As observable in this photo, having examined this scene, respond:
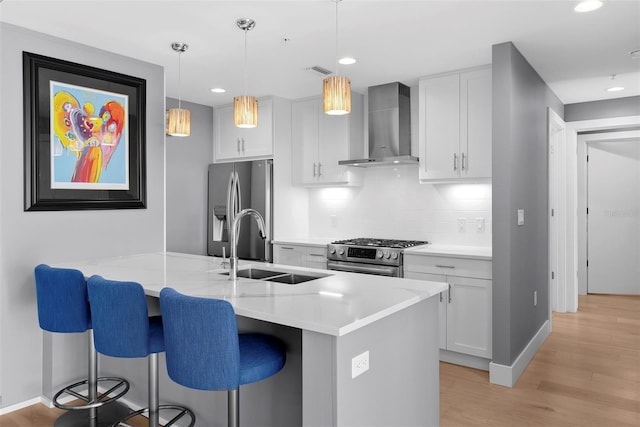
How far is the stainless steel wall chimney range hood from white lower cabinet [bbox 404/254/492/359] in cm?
107

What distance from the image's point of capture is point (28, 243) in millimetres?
2977

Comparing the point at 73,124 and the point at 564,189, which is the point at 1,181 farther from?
the point at 564,189

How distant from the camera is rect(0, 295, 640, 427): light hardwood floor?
283cm

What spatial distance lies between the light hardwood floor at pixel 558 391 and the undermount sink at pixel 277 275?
124 centimetres

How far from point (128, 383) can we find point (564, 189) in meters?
4.79

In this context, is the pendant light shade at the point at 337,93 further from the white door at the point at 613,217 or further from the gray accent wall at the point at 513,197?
the white door at the point at 613,217

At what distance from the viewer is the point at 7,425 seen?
275 centimetres

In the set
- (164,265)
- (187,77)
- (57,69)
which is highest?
(187,77)

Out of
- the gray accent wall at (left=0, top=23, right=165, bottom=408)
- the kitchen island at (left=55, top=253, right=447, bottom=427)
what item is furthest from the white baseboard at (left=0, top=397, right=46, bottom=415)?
the kitchen island at (left=55, top=253, right=447, bottom=427)

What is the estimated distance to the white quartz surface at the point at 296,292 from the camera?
1695mm

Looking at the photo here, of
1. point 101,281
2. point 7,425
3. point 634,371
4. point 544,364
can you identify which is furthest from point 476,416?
point 7,425

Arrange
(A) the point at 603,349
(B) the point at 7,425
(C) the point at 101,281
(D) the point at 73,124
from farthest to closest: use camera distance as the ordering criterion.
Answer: (A) the point at 603,349 → (D) the point at 73,124 → (B) the point at 7,425 → (C) the point at 101,281

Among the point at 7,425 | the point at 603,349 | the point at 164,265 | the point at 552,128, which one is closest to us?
the point at 7,425

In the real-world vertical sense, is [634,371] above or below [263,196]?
below
